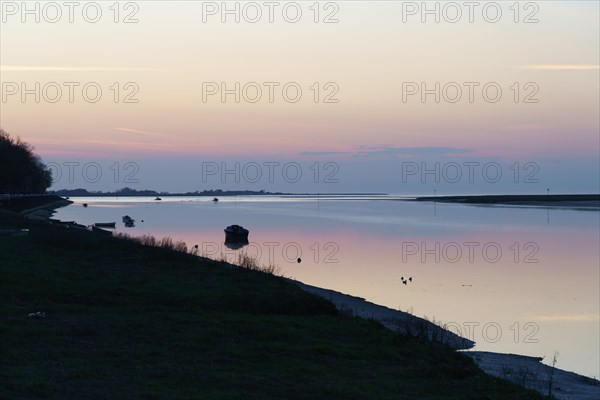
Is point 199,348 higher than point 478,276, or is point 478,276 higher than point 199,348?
point 199,348

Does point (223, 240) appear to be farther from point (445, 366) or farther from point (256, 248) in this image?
point (445, 366)

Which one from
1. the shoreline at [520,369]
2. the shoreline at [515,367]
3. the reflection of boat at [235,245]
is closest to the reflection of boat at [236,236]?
the reflection of boat at [235,245]

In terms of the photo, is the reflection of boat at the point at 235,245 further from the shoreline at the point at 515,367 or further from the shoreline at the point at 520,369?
the shoreline at the point at 520,369

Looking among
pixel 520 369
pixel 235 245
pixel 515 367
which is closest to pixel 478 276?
pixel 515 367

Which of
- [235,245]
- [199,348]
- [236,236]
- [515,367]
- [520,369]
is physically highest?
[236,236]

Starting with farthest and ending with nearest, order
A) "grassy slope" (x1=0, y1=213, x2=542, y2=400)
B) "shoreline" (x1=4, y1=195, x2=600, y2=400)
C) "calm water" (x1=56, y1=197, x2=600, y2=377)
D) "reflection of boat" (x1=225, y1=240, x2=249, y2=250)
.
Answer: "reflection of boat" (x1=225, y1=240, x2=249, y2=250) < "calm water" (x1=56, y1=197, x2=600, y2=377) < "shoreline" (x1=4, y1=195, x2=600, y2=400) < "grassy slope" (x1=0, y1=213, x2=542, y2=400)

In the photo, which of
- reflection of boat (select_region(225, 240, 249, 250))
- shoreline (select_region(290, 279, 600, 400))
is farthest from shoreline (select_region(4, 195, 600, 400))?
reflection of boat (select_region(225, 240, 249, 250))

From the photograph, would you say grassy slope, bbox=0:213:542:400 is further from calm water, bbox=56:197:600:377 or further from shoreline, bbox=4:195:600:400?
calm water, bbox=56:197:600:377

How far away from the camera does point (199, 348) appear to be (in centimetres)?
1702

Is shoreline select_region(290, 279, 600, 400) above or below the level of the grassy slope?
below

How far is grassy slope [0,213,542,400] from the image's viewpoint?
45.5ft

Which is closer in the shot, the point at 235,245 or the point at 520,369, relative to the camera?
the point at 520,369

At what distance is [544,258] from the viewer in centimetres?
6294

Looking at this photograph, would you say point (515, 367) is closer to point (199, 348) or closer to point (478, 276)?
point (199, 348)
